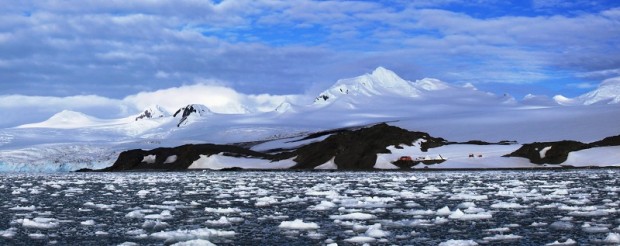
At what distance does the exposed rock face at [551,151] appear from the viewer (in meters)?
81.4

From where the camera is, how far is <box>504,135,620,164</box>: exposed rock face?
8144 centimetres

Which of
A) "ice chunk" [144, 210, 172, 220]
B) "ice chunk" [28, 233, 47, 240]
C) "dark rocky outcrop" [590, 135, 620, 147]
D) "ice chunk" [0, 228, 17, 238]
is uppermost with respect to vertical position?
"dark rocky outcrop" [590, 135, 620, 147]

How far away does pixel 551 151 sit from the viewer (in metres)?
83.1

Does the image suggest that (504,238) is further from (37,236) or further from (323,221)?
(37,236)

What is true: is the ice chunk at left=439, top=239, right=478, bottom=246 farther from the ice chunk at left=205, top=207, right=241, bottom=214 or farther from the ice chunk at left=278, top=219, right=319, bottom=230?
the ice chunk at left=205, top=207, right=241, bottom=214

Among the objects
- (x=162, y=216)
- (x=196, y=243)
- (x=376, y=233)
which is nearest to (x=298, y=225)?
(x=376, y=233)

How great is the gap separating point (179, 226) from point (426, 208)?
8.19m

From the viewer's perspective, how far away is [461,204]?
927 inches

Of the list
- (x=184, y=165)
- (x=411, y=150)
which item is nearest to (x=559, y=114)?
(x=411, y=150)

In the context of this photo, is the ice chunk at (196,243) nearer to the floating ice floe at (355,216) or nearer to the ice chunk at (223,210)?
the floating ice floe at (355,216)

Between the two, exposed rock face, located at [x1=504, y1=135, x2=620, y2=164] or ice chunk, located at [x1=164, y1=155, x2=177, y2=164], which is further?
ice chunk, located at [x1=164, y1=155, x2=177, y2=164]

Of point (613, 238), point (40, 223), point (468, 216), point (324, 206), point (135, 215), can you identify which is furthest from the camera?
point (324, 206)

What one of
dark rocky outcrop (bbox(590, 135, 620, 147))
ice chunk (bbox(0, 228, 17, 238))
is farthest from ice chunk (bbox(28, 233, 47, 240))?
dark rocky outcrop (bbox(590, 135, 620, 147))

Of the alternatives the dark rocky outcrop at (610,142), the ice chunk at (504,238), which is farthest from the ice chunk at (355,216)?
the dark rocky outcrop at (610,142)
